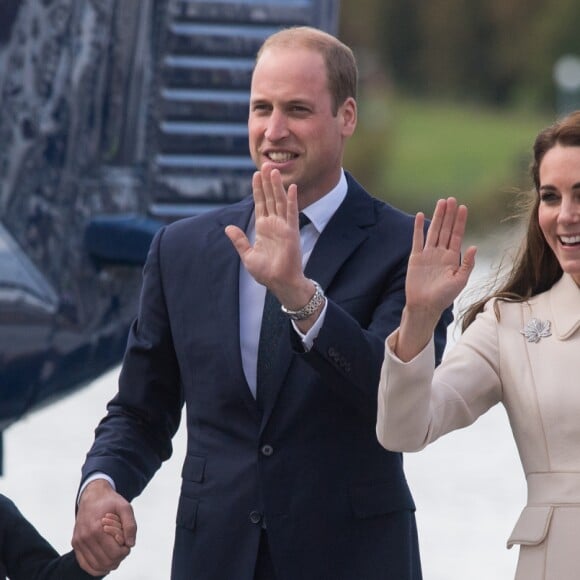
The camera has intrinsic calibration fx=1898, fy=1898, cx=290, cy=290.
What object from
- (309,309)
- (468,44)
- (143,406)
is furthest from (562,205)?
(468,44)

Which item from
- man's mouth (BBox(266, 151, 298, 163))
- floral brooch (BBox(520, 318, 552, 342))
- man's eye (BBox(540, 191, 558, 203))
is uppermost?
man's mouth (BBox(266, 151, 298, 163))

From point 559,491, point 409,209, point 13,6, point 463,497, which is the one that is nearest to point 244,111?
point 13,6

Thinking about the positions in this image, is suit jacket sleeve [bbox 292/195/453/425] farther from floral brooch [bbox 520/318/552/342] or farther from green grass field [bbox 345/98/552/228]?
green grass field [bbox 345/98/552/228]

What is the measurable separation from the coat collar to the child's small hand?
768 mm

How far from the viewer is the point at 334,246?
122 inches

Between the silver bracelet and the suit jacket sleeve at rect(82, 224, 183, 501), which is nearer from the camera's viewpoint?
the silver bracelet

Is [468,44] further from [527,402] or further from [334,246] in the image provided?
[527,402]

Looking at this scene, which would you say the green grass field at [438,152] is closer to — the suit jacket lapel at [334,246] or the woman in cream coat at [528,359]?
the suit jacket lapel at [334,246]

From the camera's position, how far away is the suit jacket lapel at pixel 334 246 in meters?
3.02

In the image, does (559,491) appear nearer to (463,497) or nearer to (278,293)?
(278,293)

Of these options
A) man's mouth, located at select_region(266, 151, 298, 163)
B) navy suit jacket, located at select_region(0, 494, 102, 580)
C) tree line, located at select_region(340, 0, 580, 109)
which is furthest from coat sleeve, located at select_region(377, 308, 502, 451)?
tree line, located at select_region(340, 0, 580, 109)

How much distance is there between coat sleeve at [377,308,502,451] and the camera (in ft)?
9.06

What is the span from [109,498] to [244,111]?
3.80 ft

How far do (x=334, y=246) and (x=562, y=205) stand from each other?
0.42 metres
